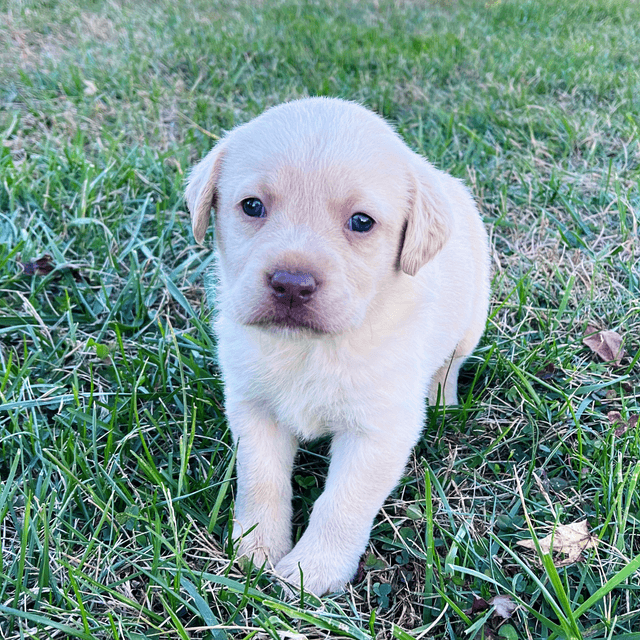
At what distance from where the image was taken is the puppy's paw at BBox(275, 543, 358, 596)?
2.28 m

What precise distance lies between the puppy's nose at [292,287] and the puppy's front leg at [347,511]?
67 cm

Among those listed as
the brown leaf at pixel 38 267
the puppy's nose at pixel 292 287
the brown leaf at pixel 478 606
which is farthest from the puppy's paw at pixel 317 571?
the brown leaf at pixel 38 267

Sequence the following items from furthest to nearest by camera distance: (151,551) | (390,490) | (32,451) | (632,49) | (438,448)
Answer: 1. (632,49)
2. (438,448)
3. (32,451)
4. (390,490)
5. (151,551)

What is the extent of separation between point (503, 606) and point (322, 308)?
45.2 inches

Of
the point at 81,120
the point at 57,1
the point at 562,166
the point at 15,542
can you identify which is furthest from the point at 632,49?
the point at 15,542

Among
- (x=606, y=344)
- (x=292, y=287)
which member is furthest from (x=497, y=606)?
(x=606, y=344)

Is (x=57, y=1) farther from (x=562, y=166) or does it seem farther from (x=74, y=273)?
(x=562, y=166)

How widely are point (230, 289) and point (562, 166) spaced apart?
135 inches

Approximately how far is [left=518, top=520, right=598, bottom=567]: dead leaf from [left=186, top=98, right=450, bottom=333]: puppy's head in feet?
3.42

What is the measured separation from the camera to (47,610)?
2047mm

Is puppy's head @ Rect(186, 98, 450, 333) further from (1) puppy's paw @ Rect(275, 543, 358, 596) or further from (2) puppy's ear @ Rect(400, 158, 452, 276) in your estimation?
(1) puppy's paw @ Rect(275, 543, 358, 596)

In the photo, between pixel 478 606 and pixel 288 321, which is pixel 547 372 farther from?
pixel 288 321

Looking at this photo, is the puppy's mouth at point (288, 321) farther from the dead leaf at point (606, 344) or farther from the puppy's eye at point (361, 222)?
the dead leaf at point (606, 344)

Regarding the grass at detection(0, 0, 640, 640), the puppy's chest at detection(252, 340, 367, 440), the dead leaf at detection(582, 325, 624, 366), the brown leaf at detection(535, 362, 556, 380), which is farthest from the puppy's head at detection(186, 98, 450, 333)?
the dead leaf at detection(582, 325, 624, 366)
